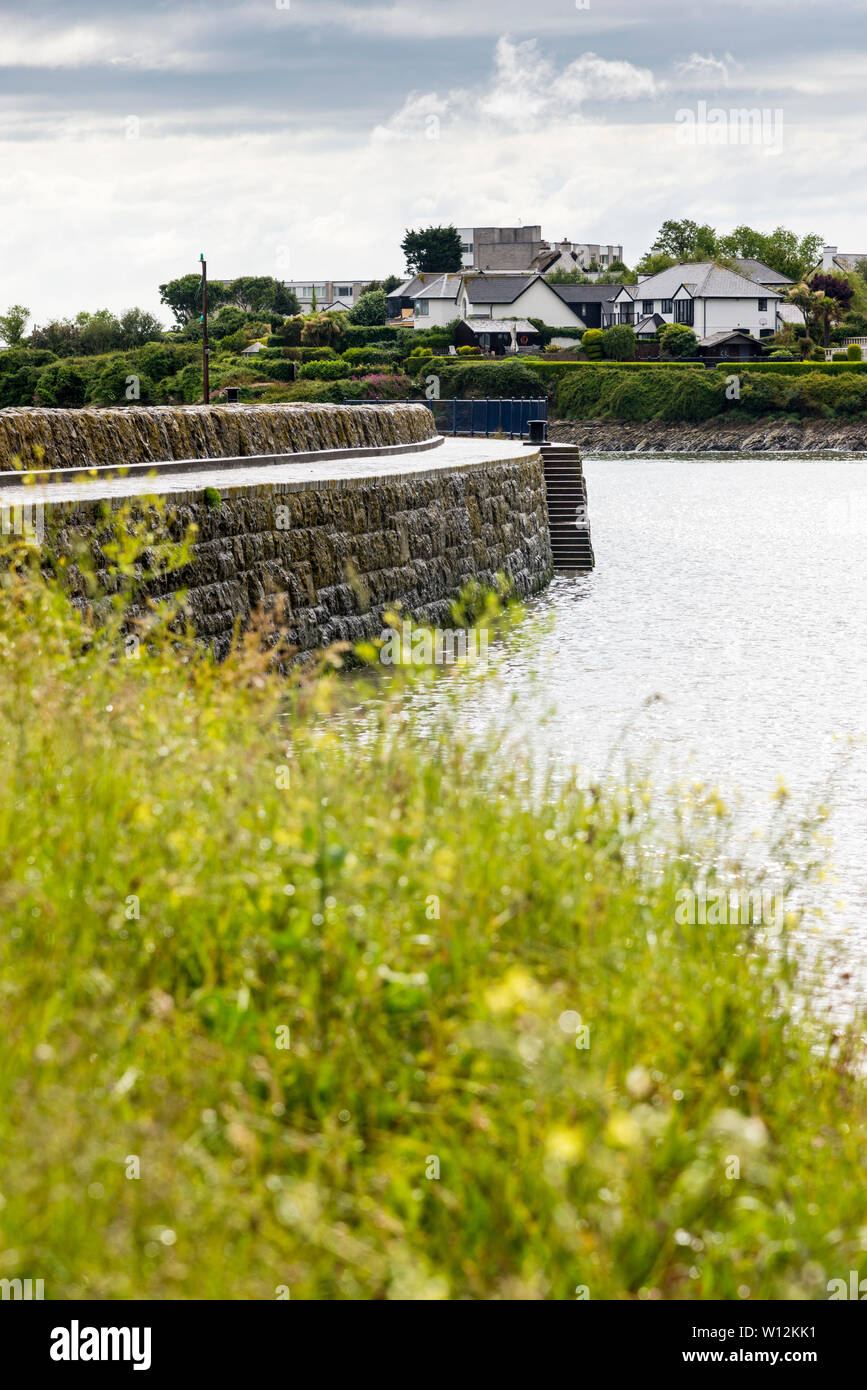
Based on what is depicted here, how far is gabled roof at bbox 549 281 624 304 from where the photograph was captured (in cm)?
11988

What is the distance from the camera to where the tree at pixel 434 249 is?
447 ft

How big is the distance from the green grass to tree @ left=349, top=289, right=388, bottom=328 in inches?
4401

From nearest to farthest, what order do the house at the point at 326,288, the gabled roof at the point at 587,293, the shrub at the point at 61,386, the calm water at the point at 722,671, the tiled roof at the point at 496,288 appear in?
the calm water at the point at 722,671, the shrub at the point at 61,386, the tiled roof at the point at 496,288, the gabled roof at the point at 587,293, the house at the point at 326,288

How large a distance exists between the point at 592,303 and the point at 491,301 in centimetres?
1081

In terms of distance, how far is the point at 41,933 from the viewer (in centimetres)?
448

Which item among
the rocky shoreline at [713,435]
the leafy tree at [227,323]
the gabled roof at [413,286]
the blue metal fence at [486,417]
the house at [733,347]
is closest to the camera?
the blue metal fence at [486,417]

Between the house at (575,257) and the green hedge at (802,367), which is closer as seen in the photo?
the green hedge at (802,367)

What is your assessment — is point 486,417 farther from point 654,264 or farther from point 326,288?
point 326,288

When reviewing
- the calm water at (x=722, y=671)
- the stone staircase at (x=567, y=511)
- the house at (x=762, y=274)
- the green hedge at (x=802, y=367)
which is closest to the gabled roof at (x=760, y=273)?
the house at (x=762, y=274)

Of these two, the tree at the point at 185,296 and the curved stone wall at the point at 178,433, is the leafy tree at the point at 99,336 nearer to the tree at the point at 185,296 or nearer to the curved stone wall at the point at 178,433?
the tree at the point at 185,296

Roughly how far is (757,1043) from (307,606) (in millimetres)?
11389

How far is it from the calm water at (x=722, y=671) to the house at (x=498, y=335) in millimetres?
69258

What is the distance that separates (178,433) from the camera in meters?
19.7
